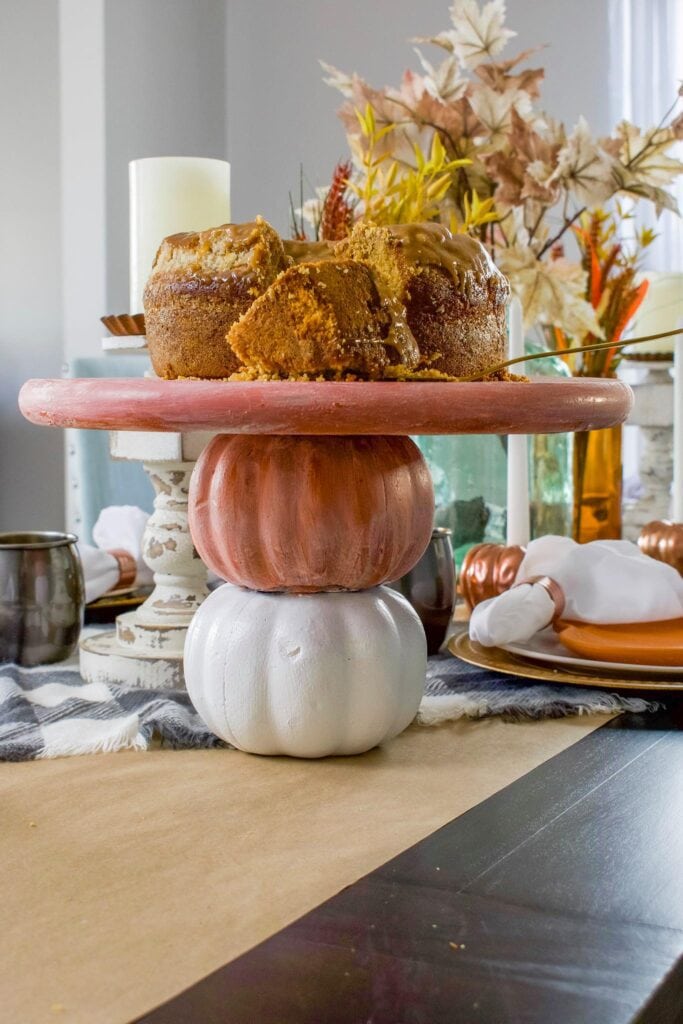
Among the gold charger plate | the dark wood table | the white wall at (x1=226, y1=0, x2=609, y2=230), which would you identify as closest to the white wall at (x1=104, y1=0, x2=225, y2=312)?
the white wall at (x1=226, y1=0, x2=609, y2=230)

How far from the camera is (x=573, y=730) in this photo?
80cm

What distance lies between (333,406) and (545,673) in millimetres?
346

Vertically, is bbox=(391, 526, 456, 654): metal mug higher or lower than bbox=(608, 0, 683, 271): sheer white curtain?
lower

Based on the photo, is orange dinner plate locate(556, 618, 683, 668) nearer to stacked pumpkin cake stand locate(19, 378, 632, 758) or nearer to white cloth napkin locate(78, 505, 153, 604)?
stacked pumpkin cake stand locate(19, 378, 632, 758)

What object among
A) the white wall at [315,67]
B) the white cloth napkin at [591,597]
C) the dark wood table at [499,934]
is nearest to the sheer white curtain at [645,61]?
the white wall at [315,67]

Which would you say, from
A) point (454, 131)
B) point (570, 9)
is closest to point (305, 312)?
point (454, 131)

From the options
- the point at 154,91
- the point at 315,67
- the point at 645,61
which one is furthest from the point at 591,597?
the point at 315,67

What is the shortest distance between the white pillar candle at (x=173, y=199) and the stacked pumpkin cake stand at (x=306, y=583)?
314 mm

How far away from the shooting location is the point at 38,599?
3.05ft

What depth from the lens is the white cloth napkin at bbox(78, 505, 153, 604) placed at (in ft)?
3.66

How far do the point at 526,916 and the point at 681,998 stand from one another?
0.07 m

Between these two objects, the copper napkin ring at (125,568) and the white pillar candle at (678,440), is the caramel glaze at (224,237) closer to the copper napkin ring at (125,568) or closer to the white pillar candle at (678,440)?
the copper napkin ring at (125,568)

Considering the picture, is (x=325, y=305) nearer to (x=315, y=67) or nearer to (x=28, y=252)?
(x=28, y=252)

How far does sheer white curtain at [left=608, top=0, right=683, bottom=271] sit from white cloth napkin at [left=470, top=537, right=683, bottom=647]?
3.45 metres
